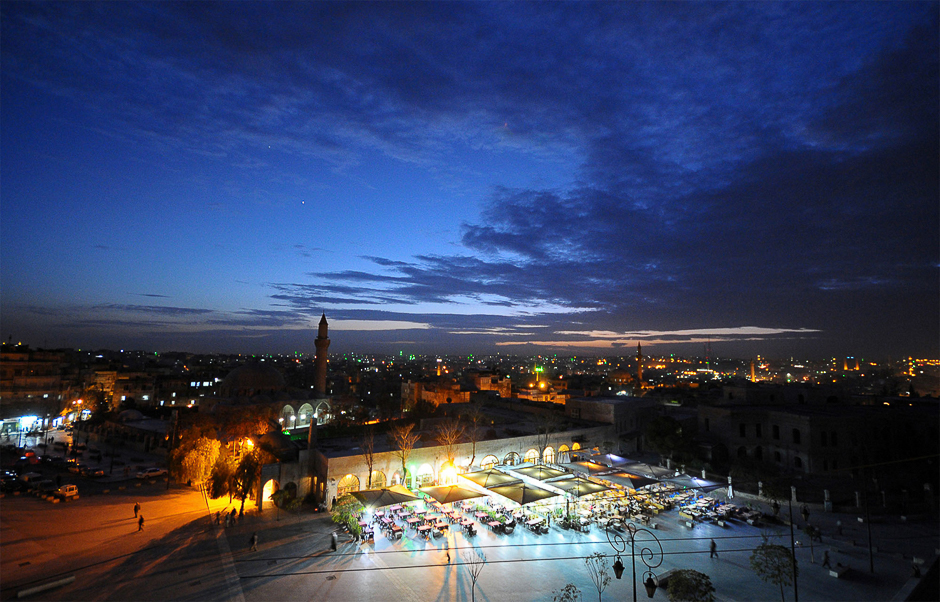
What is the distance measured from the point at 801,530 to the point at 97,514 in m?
34.1

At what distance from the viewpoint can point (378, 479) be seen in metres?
25.4

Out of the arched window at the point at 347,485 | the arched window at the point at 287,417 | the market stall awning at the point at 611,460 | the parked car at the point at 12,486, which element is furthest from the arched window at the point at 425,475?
the arched window at the point at 287,417

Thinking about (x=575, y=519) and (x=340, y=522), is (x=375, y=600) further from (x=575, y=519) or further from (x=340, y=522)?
(x=575, y=519)

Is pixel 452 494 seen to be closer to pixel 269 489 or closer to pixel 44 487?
pixel 269 489

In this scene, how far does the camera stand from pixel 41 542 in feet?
63.1

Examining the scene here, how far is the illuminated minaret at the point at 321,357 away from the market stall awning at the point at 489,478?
3727 cm

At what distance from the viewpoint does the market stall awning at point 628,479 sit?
22516mm

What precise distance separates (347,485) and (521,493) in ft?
32.5

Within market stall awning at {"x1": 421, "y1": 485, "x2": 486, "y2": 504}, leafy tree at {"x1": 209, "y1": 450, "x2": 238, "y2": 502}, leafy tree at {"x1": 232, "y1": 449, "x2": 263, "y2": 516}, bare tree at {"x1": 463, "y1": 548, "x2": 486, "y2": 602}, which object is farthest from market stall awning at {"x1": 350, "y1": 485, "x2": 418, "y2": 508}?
leafy tree at {"x1": 209, "y1": 450, "x2": 238, "y2": 502}

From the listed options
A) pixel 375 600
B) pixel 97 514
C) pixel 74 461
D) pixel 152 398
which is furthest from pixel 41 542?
pixel 152 398

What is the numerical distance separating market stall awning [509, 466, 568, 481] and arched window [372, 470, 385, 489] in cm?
745

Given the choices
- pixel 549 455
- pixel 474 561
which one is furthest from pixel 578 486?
pixel 549 455

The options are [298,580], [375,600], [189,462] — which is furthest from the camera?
[189,462]

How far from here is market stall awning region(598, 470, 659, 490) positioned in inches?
886
